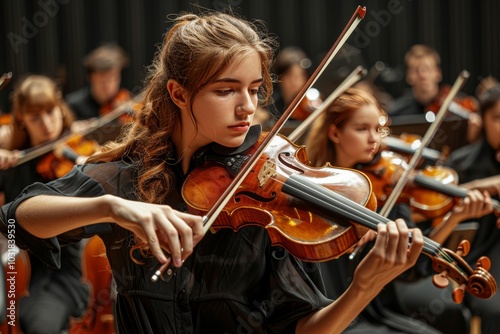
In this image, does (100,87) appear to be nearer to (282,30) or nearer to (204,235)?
(282,30)

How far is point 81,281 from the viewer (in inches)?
95.0

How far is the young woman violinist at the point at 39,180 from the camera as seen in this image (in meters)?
2.28

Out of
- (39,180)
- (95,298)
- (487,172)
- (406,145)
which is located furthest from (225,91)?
(487,172)

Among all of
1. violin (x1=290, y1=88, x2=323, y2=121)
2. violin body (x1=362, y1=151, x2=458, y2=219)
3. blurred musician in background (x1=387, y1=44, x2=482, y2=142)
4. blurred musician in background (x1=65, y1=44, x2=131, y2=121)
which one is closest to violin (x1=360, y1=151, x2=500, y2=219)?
violin body (x1=362, y1=151, x2=458, y2=219)

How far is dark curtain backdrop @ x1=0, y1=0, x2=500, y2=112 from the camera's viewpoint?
477 cm

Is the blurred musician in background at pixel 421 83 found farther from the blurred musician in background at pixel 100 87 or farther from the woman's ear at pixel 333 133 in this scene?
the woman's ear at pixel 333 133

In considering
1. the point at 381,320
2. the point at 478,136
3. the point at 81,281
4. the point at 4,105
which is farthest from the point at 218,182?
the point at 4,105

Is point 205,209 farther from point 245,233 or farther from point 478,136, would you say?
point 478,136

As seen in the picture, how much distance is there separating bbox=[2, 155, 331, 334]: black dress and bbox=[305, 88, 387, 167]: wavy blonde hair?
73cm

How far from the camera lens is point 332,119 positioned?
6.77 feet

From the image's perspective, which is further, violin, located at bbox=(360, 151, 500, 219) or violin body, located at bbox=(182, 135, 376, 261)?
violin, located at bbox=(360, 151, 500, 219)

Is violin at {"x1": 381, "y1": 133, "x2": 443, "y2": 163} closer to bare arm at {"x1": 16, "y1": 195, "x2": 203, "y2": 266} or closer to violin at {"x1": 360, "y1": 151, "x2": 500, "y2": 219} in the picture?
violin at {"x1": 360, "y1": 151, "x2": 500, "y2": 219}

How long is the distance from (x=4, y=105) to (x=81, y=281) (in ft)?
9.65

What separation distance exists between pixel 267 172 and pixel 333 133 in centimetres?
75
